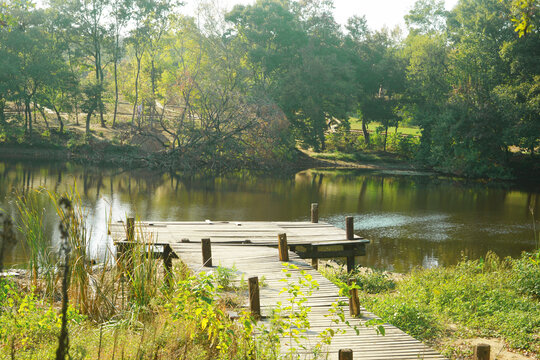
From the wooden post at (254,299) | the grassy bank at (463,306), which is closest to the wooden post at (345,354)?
the grassy bank at (463,306)

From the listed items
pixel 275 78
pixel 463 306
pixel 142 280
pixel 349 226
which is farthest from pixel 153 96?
pixel 142 280

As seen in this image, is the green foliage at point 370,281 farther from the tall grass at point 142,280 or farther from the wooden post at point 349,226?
the tall grass at point 142,280

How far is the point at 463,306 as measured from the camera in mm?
9312

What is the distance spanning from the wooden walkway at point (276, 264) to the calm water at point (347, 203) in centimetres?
193

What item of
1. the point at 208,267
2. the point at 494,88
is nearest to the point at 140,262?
the point at 208,267

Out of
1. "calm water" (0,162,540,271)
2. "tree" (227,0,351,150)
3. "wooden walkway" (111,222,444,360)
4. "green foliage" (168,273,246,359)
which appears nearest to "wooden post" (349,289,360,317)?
"wooden walkway" (111,222,444,360)

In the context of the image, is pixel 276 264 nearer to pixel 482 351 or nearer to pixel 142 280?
pixel 142 280

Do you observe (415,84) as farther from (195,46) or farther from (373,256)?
(373,256)

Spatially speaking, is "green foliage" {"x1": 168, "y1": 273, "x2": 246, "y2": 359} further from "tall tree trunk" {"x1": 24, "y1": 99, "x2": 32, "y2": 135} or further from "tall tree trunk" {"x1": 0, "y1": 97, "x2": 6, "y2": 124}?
"tall tree trunk" {"x1": 24, "y1": 99, "x2": 32, "y2": 135}

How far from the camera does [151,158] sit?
1547 inches

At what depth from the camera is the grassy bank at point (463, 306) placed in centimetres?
804

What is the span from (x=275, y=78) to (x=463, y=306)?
3875 centimetres

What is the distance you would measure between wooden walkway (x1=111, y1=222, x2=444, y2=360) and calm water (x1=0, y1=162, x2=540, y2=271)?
1932 millimetres

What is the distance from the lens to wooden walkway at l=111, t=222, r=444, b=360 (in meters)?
6.30
